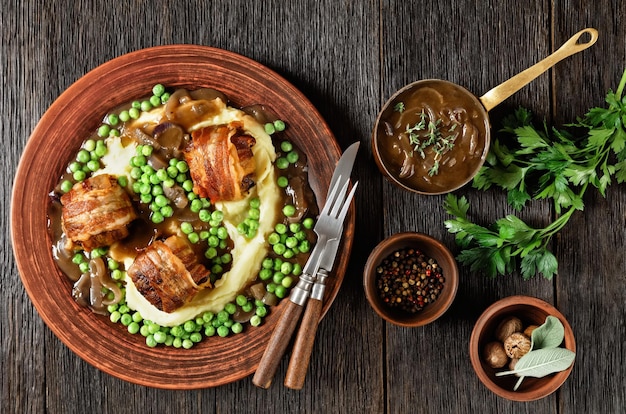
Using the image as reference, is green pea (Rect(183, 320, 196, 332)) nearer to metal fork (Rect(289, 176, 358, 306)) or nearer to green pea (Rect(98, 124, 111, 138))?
metal fork (Rect(289, 176, 358, 306))

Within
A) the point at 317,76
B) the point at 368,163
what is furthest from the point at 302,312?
the point at 317,76

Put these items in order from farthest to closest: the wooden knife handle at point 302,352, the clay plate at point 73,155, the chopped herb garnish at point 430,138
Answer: the clay plate at point 73,155 → the chopped herb garnish at point 430,138 → the wooden knife handle at point 302,352

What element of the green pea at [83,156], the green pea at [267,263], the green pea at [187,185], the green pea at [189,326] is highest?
the green pea at [83,156]

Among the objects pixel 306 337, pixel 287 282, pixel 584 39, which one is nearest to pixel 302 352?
pixel 306 337

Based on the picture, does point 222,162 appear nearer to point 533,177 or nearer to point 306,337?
point 306,337

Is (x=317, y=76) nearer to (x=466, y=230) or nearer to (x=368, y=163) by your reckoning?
(x=368, y=163)

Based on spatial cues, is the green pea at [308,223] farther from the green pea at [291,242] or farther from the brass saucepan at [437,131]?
the brass saucepan at [437,131]

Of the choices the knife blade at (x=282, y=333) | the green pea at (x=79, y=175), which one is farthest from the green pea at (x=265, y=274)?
the green pea at (x=79, y=175)
